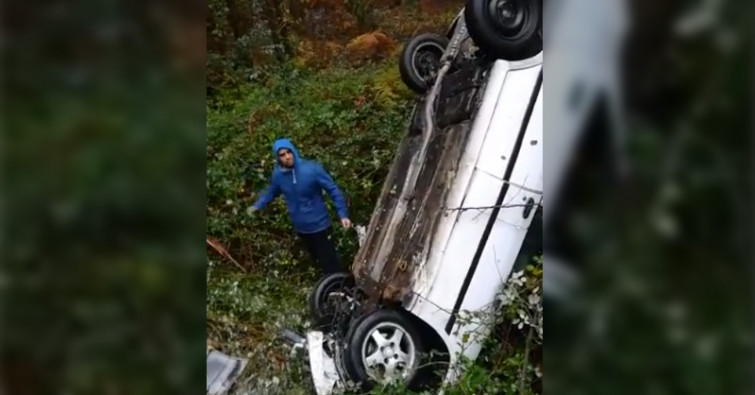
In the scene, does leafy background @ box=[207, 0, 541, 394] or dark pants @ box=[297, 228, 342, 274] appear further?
dark pants @ box=[297, 228, 342, 274]

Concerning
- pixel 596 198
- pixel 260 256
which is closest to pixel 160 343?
pixel 596 198

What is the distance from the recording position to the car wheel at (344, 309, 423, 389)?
2.52m

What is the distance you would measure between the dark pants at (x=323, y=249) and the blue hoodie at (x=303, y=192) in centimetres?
2

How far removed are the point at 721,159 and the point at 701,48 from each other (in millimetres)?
179

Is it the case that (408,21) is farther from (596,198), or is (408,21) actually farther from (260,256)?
(596,198)

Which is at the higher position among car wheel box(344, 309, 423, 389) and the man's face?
the man's face

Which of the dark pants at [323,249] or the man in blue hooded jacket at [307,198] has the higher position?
the man in blue hooded jacket at [307,198]

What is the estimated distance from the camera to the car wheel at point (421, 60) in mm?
2707

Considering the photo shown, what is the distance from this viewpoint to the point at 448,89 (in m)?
A: 2.70

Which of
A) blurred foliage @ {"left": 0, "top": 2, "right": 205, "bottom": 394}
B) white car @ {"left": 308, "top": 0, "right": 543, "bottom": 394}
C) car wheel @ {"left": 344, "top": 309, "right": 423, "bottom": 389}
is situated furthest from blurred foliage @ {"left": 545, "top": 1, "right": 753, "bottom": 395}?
car wheel @ {"left": 344, "top": 309, "right": 423, "bottom": 389}

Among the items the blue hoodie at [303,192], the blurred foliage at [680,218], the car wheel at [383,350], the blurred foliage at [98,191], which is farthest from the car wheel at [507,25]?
the blurred foliage at [98,191]

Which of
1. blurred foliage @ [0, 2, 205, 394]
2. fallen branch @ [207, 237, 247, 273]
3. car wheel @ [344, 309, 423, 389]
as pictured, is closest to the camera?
blurred foliage @ [0, 2, 205, 394]

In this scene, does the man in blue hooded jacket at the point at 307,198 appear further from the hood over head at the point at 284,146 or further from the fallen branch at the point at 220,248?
the fallen branch at the point at 220,248

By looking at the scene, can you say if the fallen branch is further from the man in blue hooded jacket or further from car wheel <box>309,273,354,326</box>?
car wheel <box>309,273,354,326</box>
